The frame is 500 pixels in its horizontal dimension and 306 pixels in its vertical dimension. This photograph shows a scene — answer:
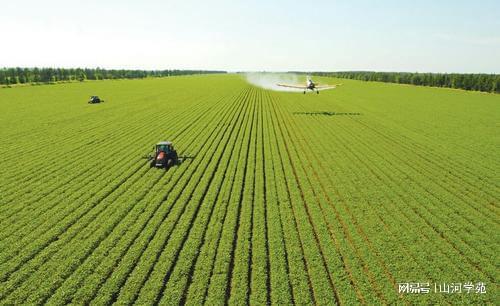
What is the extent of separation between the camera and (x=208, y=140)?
28.5 metres

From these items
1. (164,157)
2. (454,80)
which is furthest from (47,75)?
(454,80)

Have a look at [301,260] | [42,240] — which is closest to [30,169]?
[42,240]

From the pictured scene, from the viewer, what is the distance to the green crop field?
9.53 metres

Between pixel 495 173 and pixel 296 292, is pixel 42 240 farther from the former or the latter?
pixel 495 173

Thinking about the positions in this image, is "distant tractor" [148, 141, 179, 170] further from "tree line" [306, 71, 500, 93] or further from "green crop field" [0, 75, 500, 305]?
"tree line" [306, 71, 500, 93]

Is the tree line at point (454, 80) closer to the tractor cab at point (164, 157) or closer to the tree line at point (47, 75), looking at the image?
the tractor cab at point (164, 157)

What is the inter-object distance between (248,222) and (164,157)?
31.3ft

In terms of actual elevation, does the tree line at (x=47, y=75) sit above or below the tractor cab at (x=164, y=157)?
above

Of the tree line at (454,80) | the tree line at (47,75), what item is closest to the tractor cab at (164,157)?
the tree line at (454,80)

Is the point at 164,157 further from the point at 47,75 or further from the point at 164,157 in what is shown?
the point at 47,75

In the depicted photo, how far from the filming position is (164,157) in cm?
2038

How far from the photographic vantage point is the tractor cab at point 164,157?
20312 millimetres

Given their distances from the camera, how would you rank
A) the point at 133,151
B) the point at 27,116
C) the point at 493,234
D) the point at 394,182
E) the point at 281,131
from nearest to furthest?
the point at 493,234, the point at 394,182, the point at 133,151, the point at 281,131, the point at 27,116

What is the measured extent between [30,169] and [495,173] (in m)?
31.7
